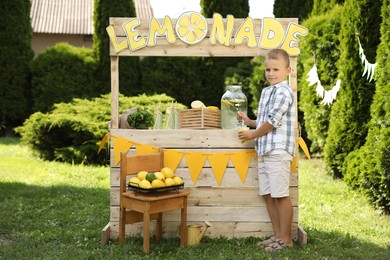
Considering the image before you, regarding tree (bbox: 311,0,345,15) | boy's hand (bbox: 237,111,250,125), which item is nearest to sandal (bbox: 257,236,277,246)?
boy's hand (bbox: 237,111,250,125)

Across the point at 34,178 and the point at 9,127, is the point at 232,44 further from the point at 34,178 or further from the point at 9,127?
→ the point at 9,127

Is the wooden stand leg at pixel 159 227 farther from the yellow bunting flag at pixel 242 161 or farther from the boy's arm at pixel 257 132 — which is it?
the boy's arm at pixel 257 132

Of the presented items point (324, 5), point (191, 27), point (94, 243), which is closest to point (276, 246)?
point (94, 243)

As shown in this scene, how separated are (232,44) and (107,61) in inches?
370

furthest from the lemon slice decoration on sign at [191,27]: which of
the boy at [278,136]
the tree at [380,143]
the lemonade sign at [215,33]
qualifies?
Result: the tree at [380,143]

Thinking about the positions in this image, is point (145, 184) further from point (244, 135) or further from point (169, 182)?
point (244, 135)

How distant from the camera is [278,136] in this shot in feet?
14.8

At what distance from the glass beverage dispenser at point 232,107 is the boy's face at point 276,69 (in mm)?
445

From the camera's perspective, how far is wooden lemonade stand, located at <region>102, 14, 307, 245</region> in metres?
4.78

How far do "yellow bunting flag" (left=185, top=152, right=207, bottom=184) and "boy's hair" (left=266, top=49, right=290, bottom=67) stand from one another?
105cm

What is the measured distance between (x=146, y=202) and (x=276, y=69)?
5.04 feet

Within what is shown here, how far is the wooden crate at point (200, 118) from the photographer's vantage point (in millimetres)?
4879

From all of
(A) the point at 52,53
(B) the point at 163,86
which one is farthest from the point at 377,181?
(A) the point at 52,53

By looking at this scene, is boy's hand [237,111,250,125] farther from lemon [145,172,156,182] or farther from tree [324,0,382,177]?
tree [324,0,382,177]
